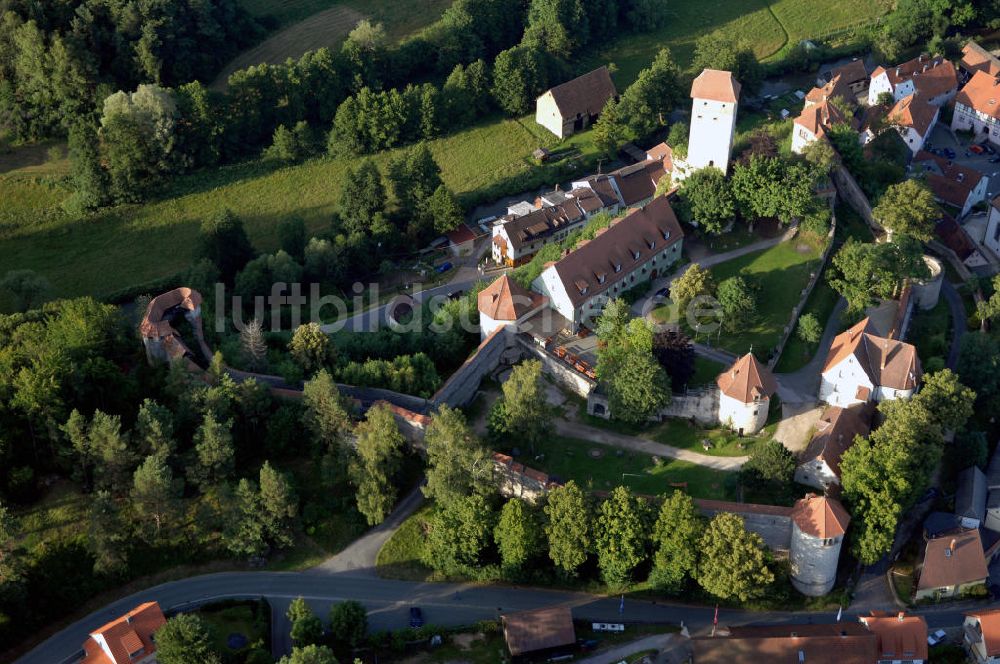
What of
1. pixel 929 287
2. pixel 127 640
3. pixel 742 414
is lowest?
pixel 742 414

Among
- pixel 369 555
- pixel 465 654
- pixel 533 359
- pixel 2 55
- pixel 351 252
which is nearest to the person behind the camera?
pixel 465 654

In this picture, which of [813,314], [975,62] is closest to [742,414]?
[813,314]

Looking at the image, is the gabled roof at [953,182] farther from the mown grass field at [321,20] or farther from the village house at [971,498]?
the mown grass field at [321,20]

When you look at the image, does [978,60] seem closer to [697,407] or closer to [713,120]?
[713,120]

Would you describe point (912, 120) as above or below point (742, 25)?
below

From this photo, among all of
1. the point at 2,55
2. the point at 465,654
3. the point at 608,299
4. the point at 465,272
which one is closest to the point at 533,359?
the point at 608,299

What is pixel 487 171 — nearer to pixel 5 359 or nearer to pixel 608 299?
pixel 608 299

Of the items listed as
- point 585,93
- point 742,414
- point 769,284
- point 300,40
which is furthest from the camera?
point 300,40
